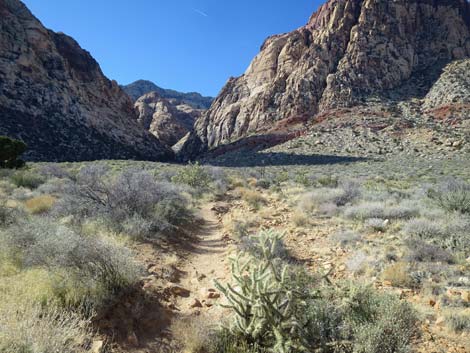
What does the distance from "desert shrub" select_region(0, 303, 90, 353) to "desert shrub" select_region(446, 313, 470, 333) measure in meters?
3.97

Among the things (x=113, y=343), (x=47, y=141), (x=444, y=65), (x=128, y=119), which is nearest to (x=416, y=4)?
(x=444, y=65)

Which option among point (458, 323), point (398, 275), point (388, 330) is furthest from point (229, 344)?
point (398, 275)

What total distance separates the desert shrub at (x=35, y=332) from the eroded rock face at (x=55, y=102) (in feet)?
117

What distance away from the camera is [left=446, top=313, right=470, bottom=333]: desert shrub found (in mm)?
3571

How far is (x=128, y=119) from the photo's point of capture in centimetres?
5384

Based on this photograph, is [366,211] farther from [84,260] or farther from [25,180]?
[25,180]

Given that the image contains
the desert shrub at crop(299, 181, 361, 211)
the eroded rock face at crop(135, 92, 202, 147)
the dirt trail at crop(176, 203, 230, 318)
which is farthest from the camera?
the eroded rock face at crop(135, 92, 202, 147)

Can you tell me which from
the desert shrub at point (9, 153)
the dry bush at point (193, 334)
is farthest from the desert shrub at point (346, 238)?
the desert shrub at point (9, 153)

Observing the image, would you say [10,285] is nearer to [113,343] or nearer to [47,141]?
[113,343]

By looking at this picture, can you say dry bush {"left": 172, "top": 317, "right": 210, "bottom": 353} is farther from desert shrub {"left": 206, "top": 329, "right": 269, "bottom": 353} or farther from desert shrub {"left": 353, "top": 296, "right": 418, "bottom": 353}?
desert shrub {"left": 353, "top": 296, "right": 418, "bottom": 353}

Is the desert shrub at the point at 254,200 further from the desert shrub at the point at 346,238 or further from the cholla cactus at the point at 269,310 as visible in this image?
the cholla cactus at the point at 269,310

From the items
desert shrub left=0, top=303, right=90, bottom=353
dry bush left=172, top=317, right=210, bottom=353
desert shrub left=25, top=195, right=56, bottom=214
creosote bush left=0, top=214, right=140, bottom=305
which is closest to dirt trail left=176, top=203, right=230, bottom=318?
dry bush left=172, top=317, right=210, bottom=353

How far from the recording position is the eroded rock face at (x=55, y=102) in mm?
36375

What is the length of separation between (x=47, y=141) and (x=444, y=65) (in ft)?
182
